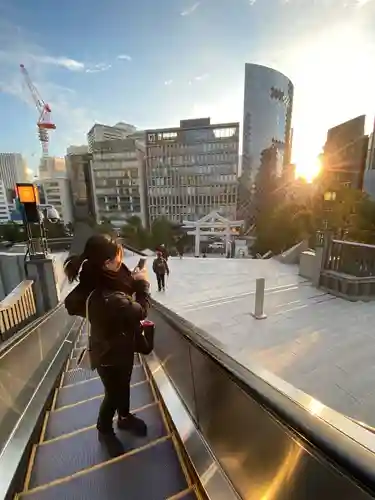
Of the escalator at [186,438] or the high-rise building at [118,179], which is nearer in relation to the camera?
the escalator at [186,438]

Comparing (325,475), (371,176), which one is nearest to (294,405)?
(325,475)

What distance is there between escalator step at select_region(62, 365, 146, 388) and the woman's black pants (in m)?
0.81

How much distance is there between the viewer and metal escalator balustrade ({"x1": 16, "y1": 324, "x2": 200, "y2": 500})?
125 cm

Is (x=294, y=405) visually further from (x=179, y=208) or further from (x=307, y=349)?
(x=179, y=208)

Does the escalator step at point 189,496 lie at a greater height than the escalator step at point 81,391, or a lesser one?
greater

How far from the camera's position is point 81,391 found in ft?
7.49

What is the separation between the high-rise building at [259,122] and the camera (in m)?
59.9

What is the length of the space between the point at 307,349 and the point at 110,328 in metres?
3.83

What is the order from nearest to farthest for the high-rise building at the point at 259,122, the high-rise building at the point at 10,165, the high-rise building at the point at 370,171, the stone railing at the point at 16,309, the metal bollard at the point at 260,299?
the stone railing at the point at 16,309
the metal bollard at the point at 260,299
the high-rise building at the point at 370,171
the high-rise building at the point at 259,122
the high-rise building at the point at 10,165

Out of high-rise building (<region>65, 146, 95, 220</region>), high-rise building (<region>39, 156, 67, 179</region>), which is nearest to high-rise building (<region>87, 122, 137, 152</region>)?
high-rise building (<region>39, 156, 67, 179</region>)

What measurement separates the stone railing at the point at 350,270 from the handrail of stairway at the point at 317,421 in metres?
6.03

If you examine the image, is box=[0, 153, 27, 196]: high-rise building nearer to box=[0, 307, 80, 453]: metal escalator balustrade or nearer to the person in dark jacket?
box=[0, 307, 80, 453]: metal escalator balustrade

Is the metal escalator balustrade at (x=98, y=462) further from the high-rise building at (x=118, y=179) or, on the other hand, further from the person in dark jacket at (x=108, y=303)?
the high-rise building at (x=118, y=179)

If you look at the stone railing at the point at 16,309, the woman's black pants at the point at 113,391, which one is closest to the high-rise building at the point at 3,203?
the stone railing at the point at 16,309
